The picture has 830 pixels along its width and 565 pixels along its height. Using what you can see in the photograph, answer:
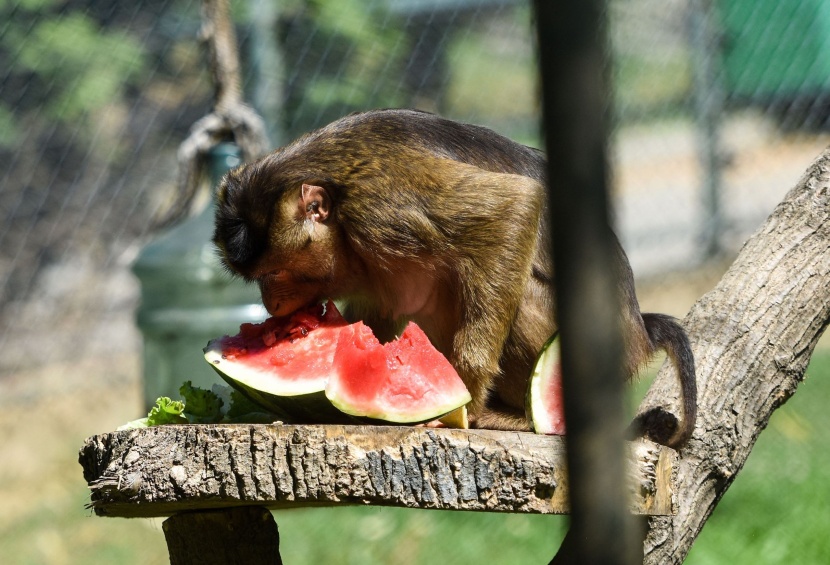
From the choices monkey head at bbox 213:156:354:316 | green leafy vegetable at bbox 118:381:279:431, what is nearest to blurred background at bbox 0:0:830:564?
monkey head at bbox 213:156:354:316

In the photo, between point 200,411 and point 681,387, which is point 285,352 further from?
point 681,387

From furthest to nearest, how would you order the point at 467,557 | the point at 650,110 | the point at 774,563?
the point at 650,110, the point at 467,557, the point at 774,563

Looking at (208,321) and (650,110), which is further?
(650,110)

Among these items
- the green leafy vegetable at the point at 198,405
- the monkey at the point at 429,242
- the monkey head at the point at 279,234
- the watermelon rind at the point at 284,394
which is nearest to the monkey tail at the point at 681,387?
the monkey at the point at 429,242

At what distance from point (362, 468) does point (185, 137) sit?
5.58m

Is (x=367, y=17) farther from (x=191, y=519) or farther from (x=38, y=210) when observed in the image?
(x=191, y=519)

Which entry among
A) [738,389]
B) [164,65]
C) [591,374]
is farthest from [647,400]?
[164,65]

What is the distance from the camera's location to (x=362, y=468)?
245 cm

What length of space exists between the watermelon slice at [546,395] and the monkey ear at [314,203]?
Answer: 108 centimetres

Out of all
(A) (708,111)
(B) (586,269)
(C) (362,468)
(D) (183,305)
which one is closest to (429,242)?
(C) (362,468)

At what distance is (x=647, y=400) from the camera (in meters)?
3.57

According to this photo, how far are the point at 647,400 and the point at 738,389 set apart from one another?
Result: 1.03ft

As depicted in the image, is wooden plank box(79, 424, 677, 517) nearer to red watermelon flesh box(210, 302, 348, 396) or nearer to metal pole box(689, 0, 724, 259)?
red watermelon flesh box(210, 302, 348, 396)

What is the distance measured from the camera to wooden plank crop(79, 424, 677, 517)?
245cm
